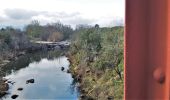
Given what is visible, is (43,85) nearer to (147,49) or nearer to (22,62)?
(22,62)

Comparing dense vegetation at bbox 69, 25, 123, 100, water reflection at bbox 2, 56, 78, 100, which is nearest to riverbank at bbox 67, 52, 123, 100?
dense vegetation at bbox 69, 25, 123, 100

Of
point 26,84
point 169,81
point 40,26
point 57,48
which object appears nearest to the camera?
point 169,81

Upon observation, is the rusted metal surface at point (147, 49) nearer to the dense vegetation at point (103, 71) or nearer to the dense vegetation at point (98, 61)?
the dense vegetation at point (103, 71)

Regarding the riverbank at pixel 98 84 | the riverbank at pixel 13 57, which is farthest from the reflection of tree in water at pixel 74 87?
the riverbank at pixel 13 57

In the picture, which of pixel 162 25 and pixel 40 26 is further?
pixel 40 26

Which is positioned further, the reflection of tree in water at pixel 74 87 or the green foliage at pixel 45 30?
the green foliage at pixel 45 30

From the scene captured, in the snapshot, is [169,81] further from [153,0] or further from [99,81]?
[99,81]

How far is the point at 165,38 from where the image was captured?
50 centimetres

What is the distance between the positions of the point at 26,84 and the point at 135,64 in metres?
26.1

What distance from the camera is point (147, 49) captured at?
510 millimetres

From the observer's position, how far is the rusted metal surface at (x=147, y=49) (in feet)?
1.62

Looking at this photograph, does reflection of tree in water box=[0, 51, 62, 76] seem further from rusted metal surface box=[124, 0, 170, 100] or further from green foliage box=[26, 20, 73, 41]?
rusted metal surface box=[124, 0, 170, 100]

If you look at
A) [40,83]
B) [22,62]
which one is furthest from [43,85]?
[22,62]

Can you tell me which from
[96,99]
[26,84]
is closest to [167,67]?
[96,99]
